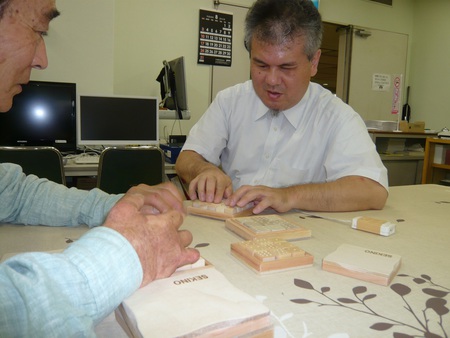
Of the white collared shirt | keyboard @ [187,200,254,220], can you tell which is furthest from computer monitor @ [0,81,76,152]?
keyboard @ [187,200,254,220]

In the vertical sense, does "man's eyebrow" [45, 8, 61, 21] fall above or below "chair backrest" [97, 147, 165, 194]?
above

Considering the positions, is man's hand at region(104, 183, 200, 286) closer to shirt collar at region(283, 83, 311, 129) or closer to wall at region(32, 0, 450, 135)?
shirt collar at region(283, 83, 311, 129)

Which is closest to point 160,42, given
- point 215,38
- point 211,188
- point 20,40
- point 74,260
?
point 215,38

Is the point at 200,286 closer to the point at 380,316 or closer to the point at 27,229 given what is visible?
the point at 380,316

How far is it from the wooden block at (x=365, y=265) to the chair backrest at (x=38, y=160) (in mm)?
1863

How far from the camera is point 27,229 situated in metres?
0.93

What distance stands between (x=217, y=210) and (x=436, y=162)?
3.44 meters

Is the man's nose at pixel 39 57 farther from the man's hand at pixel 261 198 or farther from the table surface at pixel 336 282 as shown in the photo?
the man's hand at pixel 261 198

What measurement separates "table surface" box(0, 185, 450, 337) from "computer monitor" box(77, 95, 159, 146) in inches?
81.4

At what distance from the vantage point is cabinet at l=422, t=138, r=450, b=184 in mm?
3674

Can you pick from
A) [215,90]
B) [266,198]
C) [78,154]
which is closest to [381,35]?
[215,90]

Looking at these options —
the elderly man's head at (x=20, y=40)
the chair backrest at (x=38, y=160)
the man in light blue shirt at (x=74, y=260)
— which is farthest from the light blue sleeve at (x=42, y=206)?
the chair backrest at (x=38, y=160)

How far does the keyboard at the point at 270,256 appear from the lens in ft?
2.28

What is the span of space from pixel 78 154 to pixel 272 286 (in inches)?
104
